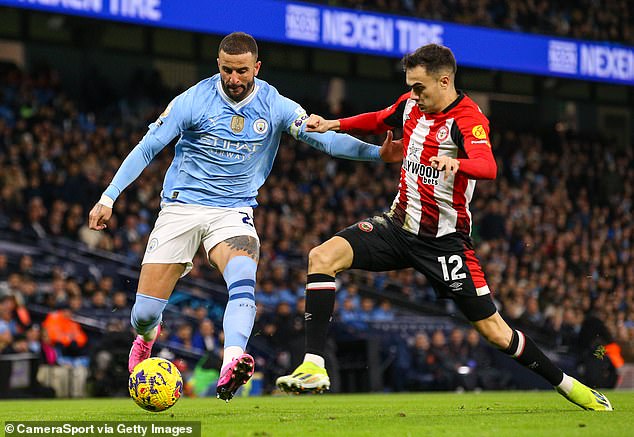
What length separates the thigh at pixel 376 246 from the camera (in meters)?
7.09

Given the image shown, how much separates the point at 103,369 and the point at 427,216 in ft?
26.7

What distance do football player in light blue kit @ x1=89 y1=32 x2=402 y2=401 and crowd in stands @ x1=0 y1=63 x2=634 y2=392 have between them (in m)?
7.06

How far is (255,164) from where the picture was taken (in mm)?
7691

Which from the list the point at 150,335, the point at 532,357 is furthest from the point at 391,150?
the point at 150,335

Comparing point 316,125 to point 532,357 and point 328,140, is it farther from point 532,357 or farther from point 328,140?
point 532,357

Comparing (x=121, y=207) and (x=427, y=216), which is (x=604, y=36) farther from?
(x=427, y=216)

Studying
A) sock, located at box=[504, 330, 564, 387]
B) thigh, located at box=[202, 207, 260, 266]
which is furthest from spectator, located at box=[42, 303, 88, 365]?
sock, located at box=[504, 330, 564, 387]

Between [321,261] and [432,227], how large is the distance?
83cm

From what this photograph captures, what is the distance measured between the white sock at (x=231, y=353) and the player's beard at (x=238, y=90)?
72.5 inches

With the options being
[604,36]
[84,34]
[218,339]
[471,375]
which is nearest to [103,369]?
[218,339]

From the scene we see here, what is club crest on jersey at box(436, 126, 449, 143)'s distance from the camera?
7.09 m

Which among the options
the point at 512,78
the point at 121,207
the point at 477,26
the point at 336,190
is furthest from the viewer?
the point at 512,78

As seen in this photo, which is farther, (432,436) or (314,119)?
(314,119)

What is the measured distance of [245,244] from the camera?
736 cm
